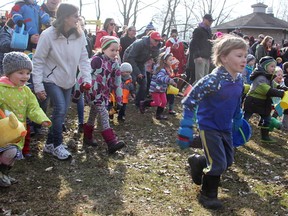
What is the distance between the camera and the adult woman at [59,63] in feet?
16.1

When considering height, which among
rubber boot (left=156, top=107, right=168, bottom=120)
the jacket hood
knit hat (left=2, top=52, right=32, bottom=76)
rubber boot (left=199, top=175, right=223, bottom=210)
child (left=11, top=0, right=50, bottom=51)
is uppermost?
child (left=11, top=0, right=50, bottom=51)

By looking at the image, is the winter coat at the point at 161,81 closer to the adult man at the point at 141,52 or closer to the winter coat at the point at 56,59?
the adult man at the point at 141,52

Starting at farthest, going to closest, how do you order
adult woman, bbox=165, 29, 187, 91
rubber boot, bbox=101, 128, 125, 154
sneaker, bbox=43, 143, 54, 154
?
adult woman, bbox=165, 29, 187, 91
rubber boot, bbox=101, 128, 125, 154
sneaker, bbox=43, 143, 54, 154

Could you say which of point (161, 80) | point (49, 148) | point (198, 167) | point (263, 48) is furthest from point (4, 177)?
point (263, 48)

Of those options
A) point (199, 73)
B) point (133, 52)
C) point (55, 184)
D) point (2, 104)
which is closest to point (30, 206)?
point (55, 184)

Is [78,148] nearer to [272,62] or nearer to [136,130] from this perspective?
[136,130]

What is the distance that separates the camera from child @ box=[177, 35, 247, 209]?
13.0 ft

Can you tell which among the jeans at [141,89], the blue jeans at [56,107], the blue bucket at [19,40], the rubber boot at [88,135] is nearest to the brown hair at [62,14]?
the blue jeans at [56,107]

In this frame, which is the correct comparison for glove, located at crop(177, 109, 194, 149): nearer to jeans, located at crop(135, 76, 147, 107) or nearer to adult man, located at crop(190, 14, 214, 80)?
jeans, located at crop(135, 76, 147, 107)

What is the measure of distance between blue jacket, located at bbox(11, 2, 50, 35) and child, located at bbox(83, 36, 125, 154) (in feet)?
4.20

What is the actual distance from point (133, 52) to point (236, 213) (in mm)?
5348

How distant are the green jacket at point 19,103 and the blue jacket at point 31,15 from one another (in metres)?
2.05

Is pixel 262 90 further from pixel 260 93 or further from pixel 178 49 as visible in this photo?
pixel 178 49

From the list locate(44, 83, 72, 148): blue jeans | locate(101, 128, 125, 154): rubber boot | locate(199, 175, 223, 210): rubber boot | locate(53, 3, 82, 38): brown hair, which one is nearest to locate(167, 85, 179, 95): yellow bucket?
locate(101, 128, 125, 154): rubber boot
